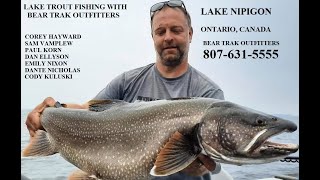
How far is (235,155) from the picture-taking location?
279 cm

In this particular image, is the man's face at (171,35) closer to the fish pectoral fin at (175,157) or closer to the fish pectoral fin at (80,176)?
the fish pectoral fin at (175,157)

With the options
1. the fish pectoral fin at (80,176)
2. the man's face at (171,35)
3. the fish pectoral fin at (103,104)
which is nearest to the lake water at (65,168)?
the fish pectoral fin at (80,176)

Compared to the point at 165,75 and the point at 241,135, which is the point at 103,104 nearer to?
the point at 165,75

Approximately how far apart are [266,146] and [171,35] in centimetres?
102

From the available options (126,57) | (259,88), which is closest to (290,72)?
(259,88)

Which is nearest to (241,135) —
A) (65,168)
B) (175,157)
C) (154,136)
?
(175,157)

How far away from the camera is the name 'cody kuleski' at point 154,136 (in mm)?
2771

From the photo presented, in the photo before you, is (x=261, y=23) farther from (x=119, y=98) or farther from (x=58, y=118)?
(x=58, y=118)

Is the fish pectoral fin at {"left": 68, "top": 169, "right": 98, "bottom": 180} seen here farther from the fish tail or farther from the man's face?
the man's face

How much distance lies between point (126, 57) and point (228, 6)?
0.81 metres

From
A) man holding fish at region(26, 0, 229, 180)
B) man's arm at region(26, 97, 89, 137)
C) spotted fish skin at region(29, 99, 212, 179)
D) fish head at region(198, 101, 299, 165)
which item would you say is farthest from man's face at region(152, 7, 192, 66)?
man's arm at region(26, 97, 89, 137)

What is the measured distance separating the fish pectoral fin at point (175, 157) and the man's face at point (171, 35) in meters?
0.66

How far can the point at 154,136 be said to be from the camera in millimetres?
2998

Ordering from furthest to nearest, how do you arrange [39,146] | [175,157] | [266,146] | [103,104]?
[39,146] < [103,104] < [175,157] < [266,146]
